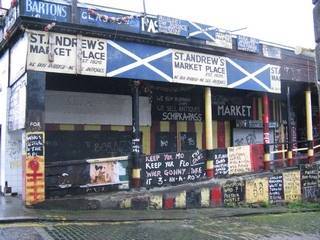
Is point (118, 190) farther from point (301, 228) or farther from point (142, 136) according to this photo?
point (301, 228)

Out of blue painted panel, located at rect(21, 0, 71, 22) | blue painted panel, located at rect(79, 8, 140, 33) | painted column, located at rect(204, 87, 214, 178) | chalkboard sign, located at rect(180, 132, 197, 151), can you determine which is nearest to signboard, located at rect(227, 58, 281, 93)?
painted column, located at rect(204, 87, 214, 178)

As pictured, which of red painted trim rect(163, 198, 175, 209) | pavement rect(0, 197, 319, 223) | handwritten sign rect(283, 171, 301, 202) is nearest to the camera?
pavement rect(0, 197, 319, 223)

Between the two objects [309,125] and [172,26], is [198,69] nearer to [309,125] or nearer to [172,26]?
[172,26]

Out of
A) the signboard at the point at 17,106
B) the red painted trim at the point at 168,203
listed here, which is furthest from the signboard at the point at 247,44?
the signboard at the point at 17,106

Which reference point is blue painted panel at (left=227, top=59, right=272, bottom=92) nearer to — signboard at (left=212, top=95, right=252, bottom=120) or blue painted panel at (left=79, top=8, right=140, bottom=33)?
signboard at (left=212, top=95, right=252, bottom=120)

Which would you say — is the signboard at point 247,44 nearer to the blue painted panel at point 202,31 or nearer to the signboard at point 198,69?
the signboard at point 198,69

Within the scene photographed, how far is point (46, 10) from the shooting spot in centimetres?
1147

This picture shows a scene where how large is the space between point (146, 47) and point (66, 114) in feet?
10.1

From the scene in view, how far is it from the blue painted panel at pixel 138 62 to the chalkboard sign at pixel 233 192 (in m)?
3.52

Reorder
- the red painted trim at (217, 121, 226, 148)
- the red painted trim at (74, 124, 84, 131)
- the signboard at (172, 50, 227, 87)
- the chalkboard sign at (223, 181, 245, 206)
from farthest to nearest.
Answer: the red painted trim at (217, 121, 226, 148)
the red painted trim at (74, 124, 84, 131)
the chalkboard sign at (223, 181, 245, 206)
the signboard at (172, 50, 227, 87)

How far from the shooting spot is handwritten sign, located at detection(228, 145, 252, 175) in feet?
50.1

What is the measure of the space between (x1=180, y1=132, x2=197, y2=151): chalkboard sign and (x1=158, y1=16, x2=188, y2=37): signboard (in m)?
4.27

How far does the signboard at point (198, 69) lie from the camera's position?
13.9 metres

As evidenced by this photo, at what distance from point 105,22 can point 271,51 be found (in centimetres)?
628
